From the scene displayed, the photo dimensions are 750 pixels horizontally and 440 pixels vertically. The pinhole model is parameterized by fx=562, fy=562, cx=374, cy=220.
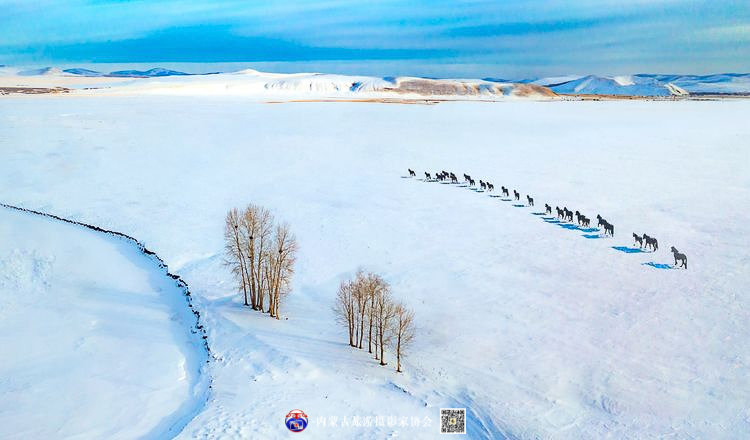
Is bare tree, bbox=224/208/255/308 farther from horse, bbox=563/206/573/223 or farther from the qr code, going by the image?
horse, bbox=563/206/573/223

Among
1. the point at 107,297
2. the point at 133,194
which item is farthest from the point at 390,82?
the point at 107,297

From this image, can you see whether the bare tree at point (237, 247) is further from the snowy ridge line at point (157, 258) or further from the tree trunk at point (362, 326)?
the tree trunk at point (362, 326)

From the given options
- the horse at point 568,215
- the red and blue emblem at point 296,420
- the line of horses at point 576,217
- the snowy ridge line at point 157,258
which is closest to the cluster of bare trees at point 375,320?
the red and blue emblem at point 296,420

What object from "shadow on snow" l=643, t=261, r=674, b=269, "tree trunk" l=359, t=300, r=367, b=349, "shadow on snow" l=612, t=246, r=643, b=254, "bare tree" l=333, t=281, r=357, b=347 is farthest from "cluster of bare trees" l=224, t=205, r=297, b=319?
"shadow on snow" l=643, t=261, r=674, b=269

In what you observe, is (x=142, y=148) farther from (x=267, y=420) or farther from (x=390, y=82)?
(x=390, y=82)

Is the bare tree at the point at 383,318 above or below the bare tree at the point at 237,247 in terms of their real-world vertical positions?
below
